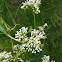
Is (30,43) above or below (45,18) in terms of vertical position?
below

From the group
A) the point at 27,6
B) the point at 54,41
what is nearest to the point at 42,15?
the point at 54,41

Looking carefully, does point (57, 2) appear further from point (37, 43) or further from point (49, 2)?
point (37, 43)

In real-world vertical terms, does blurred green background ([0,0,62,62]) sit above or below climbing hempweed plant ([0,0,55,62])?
above

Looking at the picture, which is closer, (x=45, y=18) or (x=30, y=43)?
(x=30, y=43)

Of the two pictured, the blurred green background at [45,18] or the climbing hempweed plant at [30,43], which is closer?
the climbing hempweed plant at [30,43]

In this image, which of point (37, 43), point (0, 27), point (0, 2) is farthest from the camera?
point (0, 2)

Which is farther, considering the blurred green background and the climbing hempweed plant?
the blurred green background

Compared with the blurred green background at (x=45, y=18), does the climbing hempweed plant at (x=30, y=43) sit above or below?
below

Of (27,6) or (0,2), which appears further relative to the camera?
(0,2)
